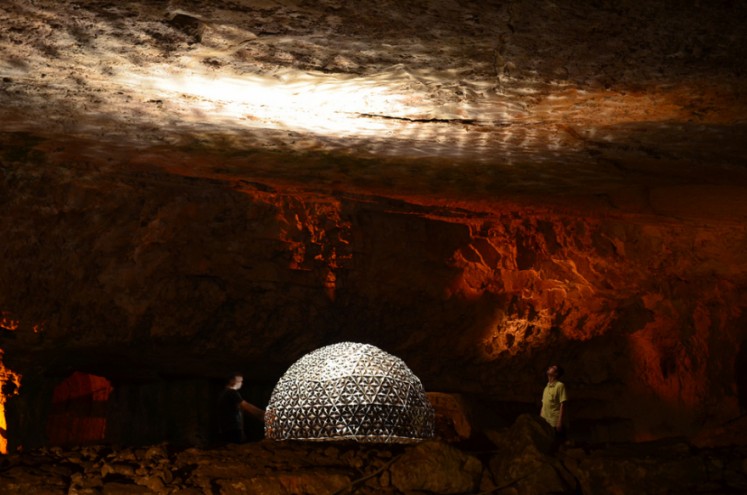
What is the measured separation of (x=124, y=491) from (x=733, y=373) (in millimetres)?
6524

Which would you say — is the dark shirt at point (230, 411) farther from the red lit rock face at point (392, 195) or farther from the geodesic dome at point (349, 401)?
the geodesic dome at point (349, 401)

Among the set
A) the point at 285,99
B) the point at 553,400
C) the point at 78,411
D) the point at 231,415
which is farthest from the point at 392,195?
the point at 78,411

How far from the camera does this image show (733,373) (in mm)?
8469

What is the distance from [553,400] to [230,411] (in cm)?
226

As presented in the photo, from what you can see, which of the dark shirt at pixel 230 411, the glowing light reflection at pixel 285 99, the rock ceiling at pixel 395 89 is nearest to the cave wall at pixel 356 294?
the rock ceiling at pixel 395 89

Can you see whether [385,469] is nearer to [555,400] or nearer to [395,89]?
[395,89]

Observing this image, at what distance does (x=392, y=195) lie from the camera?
6664mm

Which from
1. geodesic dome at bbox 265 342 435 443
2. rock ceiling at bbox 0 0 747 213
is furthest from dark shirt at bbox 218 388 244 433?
rock ceiling at bbox 0 0 747 213

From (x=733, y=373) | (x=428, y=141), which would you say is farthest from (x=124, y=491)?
(x=733, y=373)

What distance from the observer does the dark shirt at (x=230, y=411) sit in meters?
5.85

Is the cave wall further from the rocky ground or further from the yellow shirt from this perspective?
the rocky ground

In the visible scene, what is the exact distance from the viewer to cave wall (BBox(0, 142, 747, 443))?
619cm

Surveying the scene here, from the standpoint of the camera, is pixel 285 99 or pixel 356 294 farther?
pixel 356 294

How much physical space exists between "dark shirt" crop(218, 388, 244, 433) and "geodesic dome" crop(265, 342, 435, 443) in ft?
4.34
